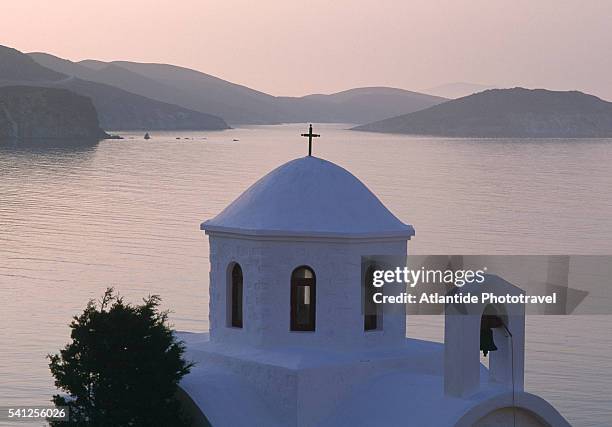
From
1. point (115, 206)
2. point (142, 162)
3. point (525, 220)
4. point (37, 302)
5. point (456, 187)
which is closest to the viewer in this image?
point (37, 302)

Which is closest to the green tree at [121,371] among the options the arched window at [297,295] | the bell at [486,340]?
the arched window at [297,295]

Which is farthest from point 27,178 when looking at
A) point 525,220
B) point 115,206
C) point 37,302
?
point 37,302

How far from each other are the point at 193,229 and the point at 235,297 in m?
55.3

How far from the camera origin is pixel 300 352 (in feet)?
64.7

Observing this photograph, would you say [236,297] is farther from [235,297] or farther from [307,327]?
[307,327]

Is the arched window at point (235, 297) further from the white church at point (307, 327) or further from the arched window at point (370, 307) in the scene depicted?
the arched window at point (370, 307)

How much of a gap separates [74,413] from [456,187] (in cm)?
9777

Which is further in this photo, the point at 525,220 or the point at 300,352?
the point at 525,220

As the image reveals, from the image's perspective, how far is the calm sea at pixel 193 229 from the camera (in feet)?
141

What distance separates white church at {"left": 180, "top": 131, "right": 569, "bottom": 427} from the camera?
1900 cm

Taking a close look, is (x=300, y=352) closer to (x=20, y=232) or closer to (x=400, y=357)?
(x=400, y=357)

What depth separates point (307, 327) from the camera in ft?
66.0

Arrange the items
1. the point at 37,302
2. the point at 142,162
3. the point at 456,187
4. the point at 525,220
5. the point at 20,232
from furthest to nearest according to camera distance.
→ 1. the point at 142,162
2. the point at 456,187
3. the point at 525,220
4. the point at 20,232
5. the point at 37,302

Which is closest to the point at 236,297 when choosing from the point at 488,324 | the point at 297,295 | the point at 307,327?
the point at 297,295
